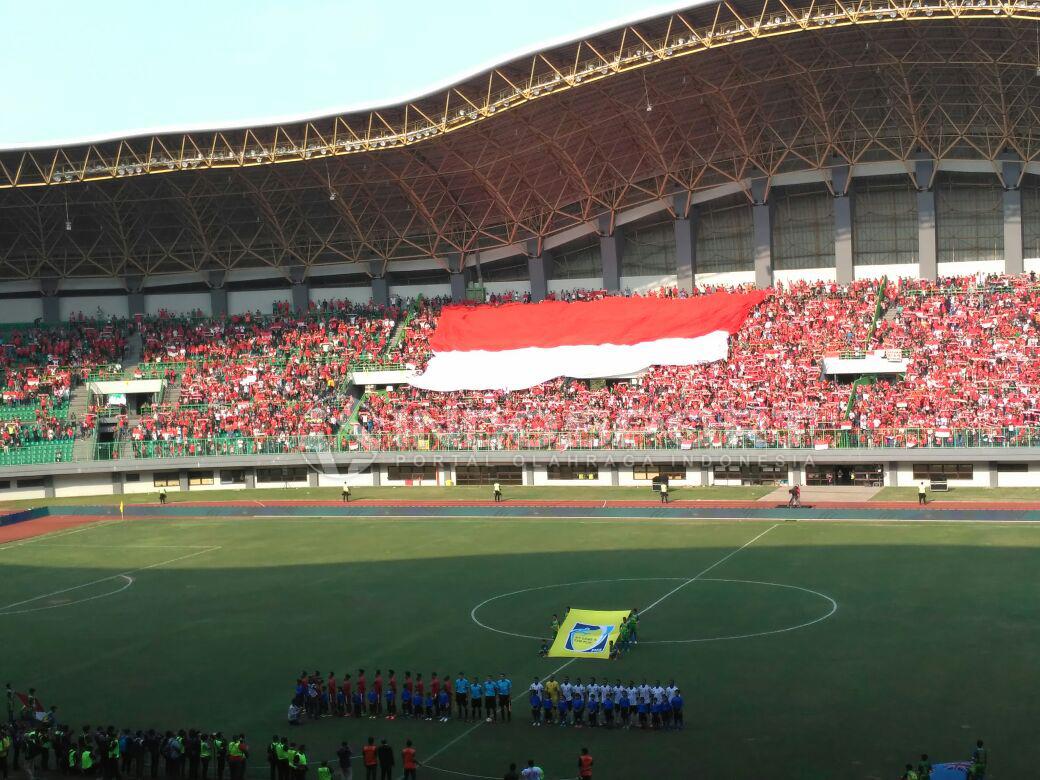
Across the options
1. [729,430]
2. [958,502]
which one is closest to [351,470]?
[729,430]

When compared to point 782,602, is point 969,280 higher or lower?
higher

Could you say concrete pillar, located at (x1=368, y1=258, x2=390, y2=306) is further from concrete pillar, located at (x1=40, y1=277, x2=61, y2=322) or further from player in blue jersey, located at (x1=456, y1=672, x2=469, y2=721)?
player in blue jersey, located at (x1=456, y1=672, x2=469, y2=721)

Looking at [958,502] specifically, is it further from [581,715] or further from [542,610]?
[581,715]

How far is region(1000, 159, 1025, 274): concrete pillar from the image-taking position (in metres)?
69.1

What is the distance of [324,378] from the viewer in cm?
7612

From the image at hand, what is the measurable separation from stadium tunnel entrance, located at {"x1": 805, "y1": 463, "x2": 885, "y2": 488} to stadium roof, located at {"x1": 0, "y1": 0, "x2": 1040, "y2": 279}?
2006 cm

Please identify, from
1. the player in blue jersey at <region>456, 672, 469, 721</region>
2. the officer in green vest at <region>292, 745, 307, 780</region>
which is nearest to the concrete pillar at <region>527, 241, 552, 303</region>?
the player in blue jersey at <region>456, 672, 469, 721</region>

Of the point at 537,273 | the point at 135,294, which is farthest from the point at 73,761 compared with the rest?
the point at 135,294

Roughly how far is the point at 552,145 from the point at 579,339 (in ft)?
38.7

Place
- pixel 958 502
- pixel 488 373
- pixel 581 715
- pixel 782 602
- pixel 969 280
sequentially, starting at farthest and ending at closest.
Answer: pixel 488 373
pixel 969 280
pixel 958 502
pixel 782 602
pixel 581 715

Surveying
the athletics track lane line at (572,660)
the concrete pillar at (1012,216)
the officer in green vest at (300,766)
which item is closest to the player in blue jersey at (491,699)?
the athletics track lane line at (572,660)

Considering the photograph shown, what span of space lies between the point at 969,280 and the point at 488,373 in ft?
93.8

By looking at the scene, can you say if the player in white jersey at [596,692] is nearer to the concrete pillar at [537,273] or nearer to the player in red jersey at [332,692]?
the player in red jersey at [332,692]

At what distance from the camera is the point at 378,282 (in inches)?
3287
